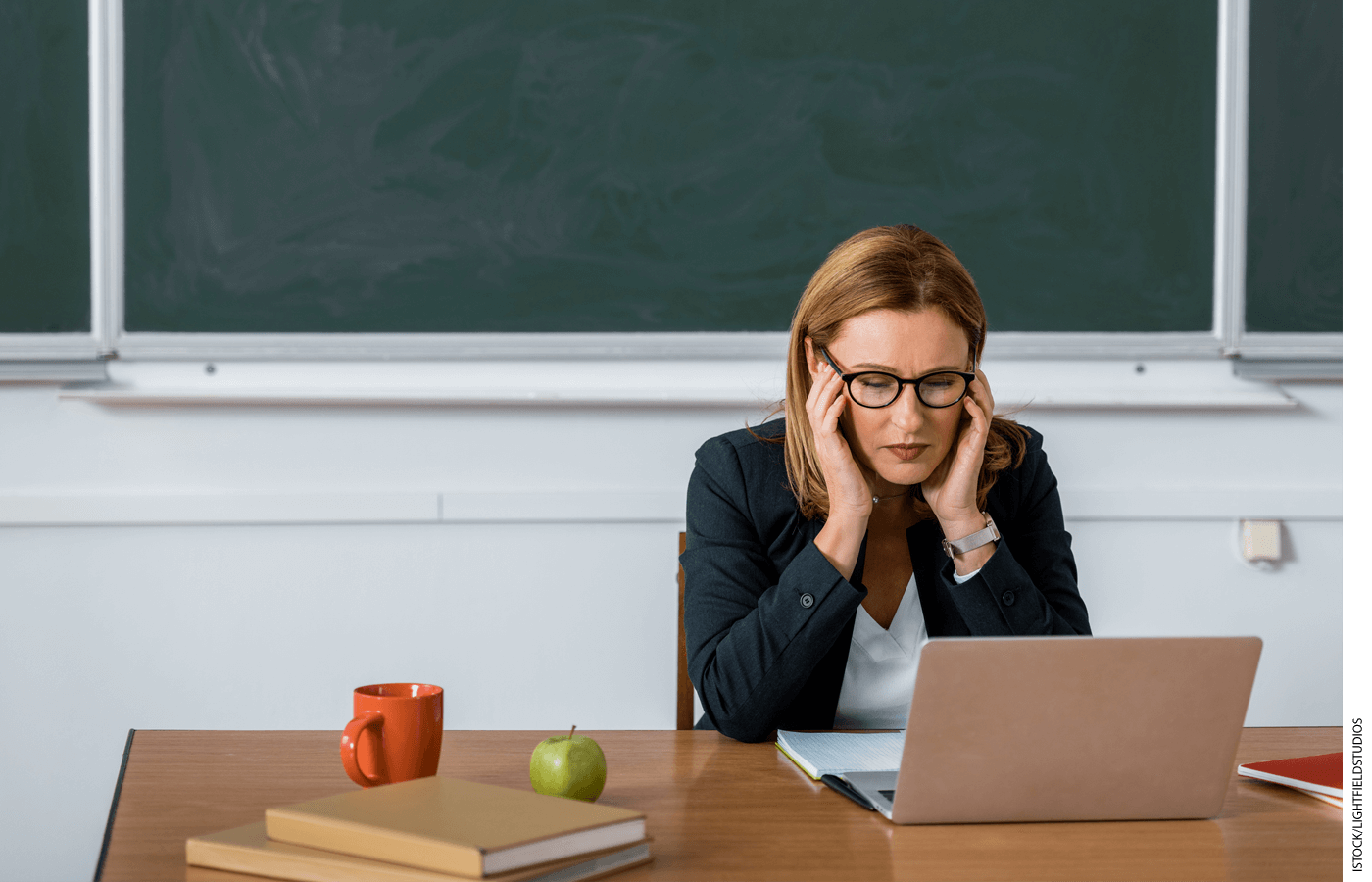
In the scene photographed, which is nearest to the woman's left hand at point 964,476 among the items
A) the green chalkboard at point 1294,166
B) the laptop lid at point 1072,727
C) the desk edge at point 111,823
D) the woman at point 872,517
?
the woman at point 872,517

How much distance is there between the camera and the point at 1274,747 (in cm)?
112

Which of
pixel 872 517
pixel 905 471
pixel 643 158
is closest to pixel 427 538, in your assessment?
pixel 643 158

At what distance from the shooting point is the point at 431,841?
2.22 feet

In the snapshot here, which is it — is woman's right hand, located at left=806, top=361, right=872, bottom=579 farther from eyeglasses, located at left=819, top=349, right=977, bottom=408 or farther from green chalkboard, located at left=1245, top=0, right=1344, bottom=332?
→ green chalkboard, located at left=1245, top=0, right=1344, bottom=332

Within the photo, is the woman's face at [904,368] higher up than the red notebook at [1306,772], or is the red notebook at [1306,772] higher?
the woman's face at [904,368]

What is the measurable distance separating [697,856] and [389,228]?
1.52 meters

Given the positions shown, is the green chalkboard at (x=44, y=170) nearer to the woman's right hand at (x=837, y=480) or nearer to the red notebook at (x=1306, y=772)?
the woman's right hand at (x=837, y=480)

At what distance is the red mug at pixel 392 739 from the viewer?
89cm

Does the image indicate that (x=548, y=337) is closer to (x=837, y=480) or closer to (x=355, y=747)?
(x=837, y=480)

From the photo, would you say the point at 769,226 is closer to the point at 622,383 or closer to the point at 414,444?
the point at 622,383

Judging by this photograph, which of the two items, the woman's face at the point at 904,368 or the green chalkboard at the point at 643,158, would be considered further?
the green chalkboard at the point at 643,158

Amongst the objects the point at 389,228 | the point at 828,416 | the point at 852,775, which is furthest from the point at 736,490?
the point at 389,228

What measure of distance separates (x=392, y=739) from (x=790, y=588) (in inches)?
19.2

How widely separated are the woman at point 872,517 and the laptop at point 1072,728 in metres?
0.38
